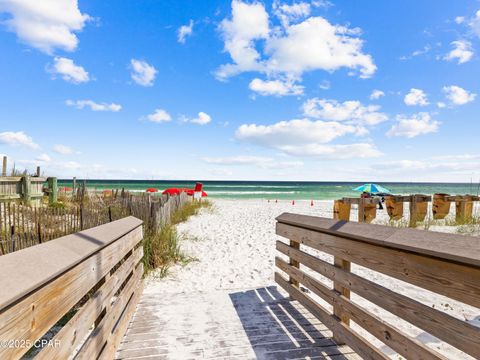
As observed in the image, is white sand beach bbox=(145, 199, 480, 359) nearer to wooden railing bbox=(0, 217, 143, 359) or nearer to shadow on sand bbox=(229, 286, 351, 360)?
shadow on sand bbox=(229, 286, 351, 360)

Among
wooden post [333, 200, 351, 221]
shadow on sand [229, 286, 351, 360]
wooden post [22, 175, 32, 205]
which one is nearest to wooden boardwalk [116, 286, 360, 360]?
shadow on sand [229, 286, 351, 360]

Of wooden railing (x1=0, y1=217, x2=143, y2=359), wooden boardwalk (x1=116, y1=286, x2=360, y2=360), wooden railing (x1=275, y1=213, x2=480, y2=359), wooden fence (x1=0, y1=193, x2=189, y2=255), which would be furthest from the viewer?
wooden fence (x1=0, y1=193, x2=189, y2=255)

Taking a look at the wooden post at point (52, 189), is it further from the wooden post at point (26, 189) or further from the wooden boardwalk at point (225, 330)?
the wooden boardwalk at point (225, 330)

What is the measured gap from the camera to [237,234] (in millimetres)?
9672

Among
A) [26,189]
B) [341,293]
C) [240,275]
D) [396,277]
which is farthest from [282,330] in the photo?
[26,189]

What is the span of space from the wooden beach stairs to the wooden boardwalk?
11 millimetres

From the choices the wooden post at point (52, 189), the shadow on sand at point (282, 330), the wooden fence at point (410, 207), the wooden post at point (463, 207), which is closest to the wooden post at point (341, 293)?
the shadow on sand at point (282, 330)

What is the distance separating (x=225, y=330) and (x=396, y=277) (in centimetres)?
199

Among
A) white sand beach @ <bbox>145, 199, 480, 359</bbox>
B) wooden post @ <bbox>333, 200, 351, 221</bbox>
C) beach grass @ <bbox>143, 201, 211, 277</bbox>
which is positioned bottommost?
white sand beach @ <bbox>145, 199, 480, 359</bbox>

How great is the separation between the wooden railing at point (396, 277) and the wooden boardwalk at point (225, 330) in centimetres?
24

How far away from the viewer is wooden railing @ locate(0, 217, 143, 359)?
3.79 feet

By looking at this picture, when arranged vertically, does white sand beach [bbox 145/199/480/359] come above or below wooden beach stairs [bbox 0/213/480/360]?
below

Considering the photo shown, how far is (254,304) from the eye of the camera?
4.11 m

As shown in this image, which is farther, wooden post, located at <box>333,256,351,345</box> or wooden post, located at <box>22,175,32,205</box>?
wooden post, located at <box>22,175,32,205</box>
